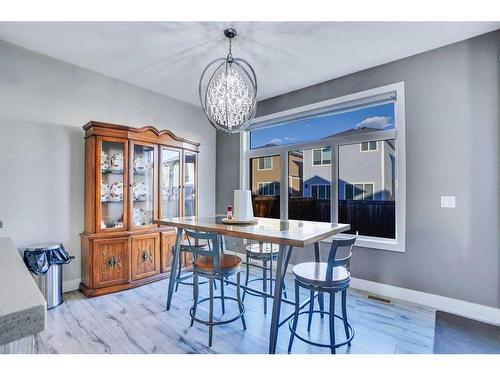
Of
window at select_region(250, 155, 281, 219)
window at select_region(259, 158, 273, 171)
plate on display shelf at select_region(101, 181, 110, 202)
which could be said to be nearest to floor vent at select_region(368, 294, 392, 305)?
window at select_region(250, 155, 281, 219)

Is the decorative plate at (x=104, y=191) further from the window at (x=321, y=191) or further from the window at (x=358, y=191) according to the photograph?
the window at (x=358, y=191)

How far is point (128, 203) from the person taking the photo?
3.21 metres

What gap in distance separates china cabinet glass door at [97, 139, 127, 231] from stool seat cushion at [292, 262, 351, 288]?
7.56 ft

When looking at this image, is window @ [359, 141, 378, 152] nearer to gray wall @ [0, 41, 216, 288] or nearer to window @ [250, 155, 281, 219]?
window @ [250, 155, 281, 219]

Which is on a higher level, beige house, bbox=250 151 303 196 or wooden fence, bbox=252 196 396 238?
beige house, bbox=250 151 303 196

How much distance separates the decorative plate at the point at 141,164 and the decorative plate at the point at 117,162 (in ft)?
0.67

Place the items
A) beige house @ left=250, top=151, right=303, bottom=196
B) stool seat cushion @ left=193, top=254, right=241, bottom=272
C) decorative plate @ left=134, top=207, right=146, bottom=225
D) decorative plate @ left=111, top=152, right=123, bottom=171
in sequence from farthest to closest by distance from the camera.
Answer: beige house @ left=250, top=151, right=303, bottom=196 → decorative plate @ left=134, top=207, right=146, bottom=225 → decorative plate @ left=111, top=152, right=123, bottom=171 → stool seat cushion @ left=193, top=254, right=241, bottom=272

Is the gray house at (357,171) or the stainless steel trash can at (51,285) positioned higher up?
the gray house at (357,171)

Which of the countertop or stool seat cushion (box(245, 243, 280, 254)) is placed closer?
the countertop

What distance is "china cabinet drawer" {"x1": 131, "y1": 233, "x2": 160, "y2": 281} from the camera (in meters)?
3.20

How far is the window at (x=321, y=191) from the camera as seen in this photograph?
362 centimetres

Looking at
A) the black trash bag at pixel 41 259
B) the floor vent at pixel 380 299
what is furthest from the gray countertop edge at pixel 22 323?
the floor vent at pixel 380 299

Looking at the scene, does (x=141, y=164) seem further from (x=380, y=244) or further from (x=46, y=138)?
(x=380, y=244)
